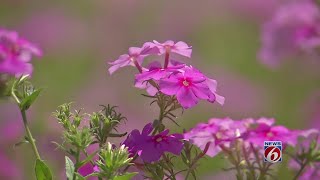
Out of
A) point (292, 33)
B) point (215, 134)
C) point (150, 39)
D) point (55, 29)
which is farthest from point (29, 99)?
point (55, 29)

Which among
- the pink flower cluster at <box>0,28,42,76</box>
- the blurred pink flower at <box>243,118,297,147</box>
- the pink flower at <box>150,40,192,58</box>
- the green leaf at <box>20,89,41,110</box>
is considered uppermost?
the pink flower at <box>150,40,192,58</box>

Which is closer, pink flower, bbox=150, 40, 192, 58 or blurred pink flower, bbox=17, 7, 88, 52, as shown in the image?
pink flower, bbox=150, 40, 192, 58

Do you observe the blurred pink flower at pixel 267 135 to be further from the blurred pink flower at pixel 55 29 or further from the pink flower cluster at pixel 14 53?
the blurred pink flower at pixel 55 29

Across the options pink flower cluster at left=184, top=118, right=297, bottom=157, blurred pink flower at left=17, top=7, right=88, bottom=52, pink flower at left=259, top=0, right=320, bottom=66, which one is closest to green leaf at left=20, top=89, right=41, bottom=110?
pink flower cluster at left=184, top=118, right=297, bottom=157

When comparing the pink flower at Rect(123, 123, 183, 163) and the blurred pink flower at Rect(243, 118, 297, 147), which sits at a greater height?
the pink flower at Rect(123, 123, 183, 163)

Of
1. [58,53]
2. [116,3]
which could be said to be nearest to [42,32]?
[58,53]

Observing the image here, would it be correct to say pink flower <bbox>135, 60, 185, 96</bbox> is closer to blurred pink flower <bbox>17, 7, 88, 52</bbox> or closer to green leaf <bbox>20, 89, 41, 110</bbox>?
green leaf <bbox>20, 89, 41, 110</bbox>

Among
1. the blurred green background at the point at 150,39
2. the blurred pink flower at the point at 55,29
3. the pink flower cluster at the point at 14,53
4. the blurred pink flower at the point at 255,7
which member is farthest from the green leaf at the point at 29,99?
the blurred pink flower at the point at 255,7
